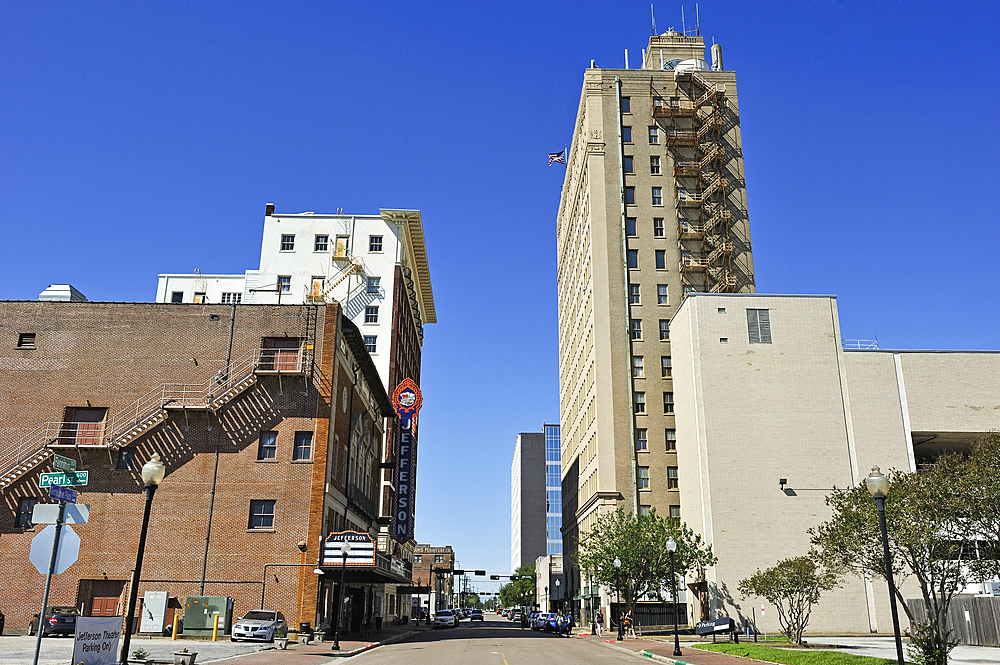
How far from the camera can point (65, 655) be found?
76.7ft

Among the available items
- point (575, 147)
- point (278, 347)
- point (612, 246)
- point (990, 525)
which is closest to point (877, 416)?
point (612, 246)

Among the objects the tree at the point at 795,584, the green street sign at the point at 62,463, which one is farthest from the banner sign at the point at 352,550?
the green street sign at the point at 62,463

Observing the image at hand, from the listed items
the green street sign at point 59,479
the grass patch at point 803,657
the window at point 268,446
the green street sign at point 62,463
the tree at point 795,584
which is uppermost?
the window at point 268,446

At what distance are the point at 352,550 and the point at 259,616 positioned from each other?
17.5ft

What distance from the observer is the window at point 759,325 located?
5716cm

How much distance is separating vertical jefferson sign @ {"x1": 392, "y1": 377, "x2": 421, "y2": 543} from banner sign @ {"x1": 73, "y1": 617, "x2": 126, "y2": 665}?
1889 inches

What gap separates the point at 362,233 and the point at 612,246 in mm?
24249

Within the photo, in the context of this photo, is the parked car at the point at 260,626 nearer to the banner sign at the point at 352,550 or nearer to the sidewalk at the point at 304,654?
the sidewalk at the point at 304,654

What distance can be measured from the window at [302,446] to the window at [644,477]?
34425 millimetres

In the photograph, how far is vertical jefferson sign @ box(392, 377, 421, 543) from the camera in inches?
2574

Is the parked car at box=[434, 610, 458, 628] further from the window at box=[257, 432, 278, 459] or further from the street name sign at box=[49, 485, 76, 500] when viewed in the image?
the street name sign at box=[49, 485, 76, 500]

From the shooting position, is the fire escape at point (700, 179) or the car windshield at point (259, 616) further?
the fire escape at point (700, 179)

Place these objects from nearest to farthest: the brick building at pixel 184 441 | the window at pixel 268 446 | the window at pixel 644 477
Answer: the brick building at pixel 184 441, the window at pixel 268 446, the window at pixel 644 477

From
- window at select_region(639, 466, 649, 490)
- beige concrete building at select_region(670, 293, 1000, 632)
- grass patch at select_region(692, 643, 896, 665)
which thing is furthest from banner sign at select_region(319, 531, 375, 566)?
window at select_region(639, 466, 649, 490)
